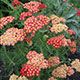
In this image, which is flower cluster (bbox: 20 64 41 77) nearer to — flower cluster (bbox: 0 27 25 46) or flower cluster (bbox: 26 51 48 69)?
flower cluster (bbox: 26 51 48 69)

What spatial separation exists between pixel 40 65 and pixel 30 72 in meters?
0.15

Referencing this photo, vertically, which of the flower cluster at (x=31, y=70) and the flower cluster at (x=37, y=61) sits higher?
the flower cluster at (x=37, y=61)

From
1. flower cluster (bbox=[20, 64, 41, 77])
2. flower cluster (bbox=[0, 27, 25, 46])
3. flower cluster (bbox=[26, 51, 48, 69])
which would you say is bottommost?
flower cluster (bbox=[20, 64, 41, 77])

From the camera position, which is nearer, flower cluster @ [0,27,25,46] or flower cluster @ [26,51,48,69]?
flower cluster @ [26,51,48,69]

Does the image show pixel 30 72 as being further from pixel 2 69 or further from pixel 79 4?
pixel 79 4

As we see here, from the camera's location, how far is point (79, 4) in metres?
3.47

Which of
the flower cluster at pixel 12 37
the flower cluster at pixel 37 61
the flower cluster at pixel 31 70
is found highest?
the flower cluster at pixel 12 37

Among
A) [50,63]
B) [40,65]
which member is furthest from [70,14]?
[40,65]

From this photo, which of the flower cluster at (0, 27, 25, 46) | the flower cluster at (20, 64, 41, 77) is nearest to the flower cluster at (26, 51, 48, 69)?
the flower cluster at (20, 64, 41, 77)

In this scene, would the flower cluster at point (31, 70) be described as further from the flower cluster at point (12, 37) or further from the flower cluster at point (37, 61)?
the flower cluster at point (12, 37)

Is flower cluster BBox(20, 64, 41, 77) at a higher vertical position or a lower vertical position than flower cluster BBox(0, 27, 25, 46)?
lower

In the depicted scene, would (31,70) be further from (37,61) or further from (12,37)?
(12,37)

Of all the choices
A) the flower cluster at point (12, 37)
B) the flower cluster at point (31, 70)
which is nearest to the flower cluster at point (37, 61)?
the flower cluster at point (31, 70)

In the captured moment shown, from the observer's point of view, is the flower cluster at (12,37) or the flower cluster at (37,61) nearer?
the flower cluster at (37,61)
